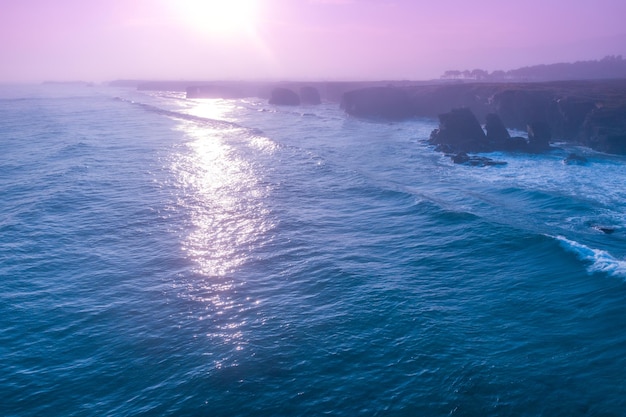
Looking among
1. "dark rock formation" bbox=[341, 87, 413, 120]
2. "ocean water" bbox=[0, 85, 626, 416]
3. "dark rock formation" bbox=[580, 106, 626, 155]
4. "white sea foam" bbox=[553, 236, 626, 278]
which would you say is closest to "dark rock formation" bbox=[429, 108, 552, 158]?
"dark rock formation" bbox=[580, 106, 626, 155]

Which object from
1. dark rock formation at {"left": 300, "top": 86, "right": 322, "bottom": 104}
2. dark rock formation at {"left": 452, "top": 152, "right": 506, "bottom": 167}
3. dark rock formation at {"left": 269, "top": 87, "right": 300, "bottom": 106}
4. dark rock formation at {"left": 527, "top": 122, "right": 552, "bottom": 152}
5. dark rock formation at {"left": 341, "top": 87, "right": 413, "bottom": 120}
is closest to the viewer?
dark rock formation at {"left": 452, "top": 152, "right": 506, "bottom": 167}

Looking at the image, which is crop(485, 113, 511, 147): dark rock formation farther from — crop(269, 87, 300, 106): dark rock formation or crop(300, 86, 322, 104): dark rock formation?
crop(300, 86, 322, 104): dark rock formation

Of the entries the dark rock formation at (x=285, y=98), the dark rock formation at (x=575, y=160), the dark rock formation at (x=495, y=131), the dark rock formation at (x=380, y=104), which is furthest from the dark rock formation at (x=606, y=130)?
the dark rock formation at (x=285, y=98)

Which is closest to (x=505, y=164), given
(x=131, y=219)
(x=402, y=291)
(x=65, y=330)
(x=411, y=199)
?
(x=411, y=199)

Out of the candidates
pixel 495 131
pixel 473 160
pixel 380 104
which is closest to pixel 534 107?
pixel 495 131

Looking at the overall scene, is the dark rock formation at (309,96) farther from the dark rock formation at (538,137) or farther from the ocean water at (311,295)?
the ocean water at (311,295)
